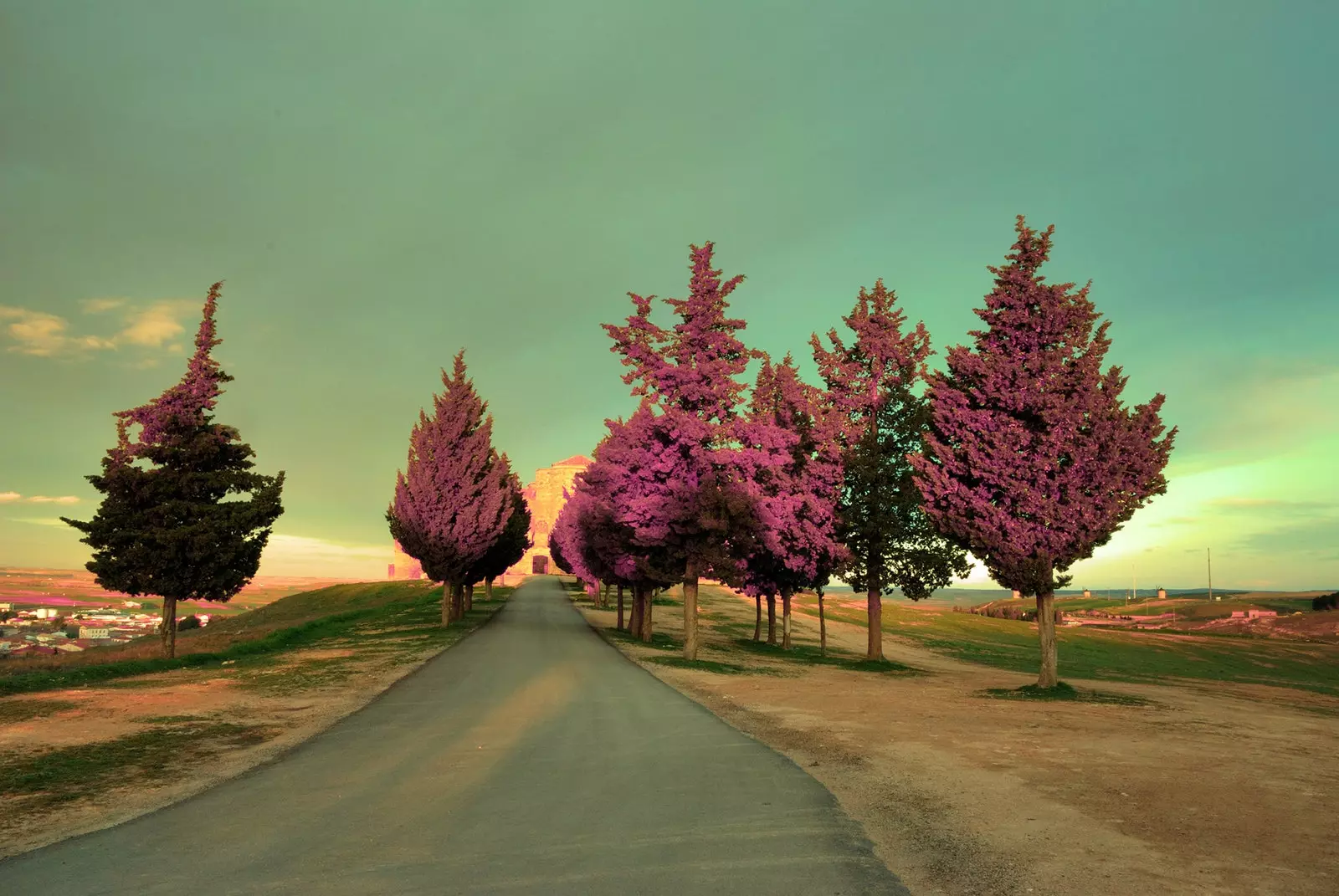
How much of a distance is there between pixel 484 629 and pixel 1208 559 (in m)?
112

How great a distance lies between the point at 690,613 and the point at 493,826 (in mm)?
21961

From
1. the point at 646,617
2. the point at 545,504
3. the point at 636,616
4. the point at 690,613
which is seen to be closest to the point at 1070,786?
the point at 690,613

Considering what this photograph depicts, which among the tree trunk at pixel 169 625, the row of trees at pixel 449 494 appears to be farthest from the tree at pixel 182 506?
the row of trees at pixel 449 494

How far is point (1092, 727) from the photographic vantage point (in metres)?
14.8

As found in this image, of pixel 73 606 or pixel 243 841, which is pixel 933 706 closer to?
pixel 243 841

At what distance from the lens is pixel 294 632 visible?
37906 millimetres

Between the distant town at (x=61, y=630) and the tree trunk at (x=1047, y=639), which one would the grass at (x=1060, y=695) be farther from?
the distant town at (x=61, y=630)

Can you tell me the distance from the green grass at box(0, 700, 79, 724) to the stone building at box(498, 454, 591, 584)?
402 ft

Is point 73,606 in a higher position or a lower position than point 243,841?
lower

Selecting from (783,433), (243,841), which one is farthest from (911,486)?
(243,841)

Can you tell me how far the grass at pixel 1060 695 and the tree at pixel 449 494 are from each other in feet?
89.7

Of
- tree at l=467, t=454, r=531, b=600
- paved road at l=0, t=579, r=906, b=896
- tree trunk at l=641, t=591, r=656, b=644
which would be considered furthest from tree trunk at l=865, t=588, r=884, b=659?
tree at l=467, t=454, r=531, b=600

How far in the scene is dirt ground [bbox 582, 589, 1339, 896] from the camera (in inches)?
261

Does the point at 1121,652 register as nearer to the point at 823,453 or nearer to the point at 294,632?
the point at 823,453
